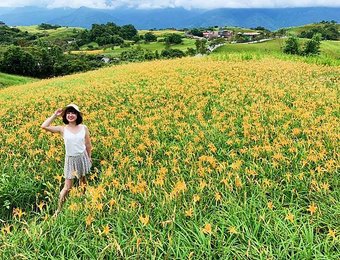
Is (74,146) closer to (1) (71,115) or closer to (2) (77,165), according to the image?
(2) (77,165)

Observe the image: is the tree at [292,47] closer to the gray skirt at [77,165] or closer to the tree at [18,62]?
the gray skirt at [77,165]

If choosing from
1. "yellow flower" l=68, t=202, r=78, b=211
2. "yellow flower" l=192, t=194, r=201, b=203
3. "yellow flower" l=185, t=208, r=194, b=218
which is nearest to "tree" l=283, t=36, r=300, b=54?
"yellow flower" l=192, t=194, r=201, b=203

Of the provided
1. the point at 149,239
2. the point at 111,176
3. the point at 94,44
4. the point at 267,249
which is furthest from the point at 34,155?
the point at 94,44

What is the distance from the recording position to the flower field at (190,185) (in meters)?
3.28

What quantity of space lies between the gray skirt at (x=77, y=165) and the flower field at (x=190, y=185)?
0.20 m

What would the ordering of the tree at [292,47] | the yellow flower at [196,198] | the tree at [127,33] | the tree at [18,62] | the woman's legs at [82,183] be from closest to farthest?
1. the yellow flower at [196,198]
2. the woman's legs at [82,183]
3. the tree at [292,47]
4. the tree at [18,62]
5. the tree at [127,33]

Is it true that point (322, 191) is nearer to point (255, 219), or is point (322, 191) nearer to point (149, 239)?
point (255, 219)

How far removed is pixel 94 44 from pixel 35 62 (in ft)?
157

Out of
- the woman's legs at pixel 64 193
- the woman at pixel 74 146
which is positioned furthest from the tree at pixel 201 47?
the woman's legs at pixel 64 193

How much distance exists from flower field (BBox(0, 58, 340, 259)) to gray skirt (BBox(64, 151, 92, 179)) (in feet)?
0.67

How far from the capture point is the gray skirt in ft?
16.0

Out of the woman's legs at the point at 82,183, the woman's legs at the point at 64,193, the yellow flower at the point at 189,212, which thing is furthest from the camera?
the woman's legs at the point at 64,193

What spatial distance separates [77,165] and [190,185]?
69.4 inches

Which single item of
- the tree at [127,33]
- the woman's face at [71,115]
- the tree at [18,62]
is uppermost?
the tree at [127,33]
